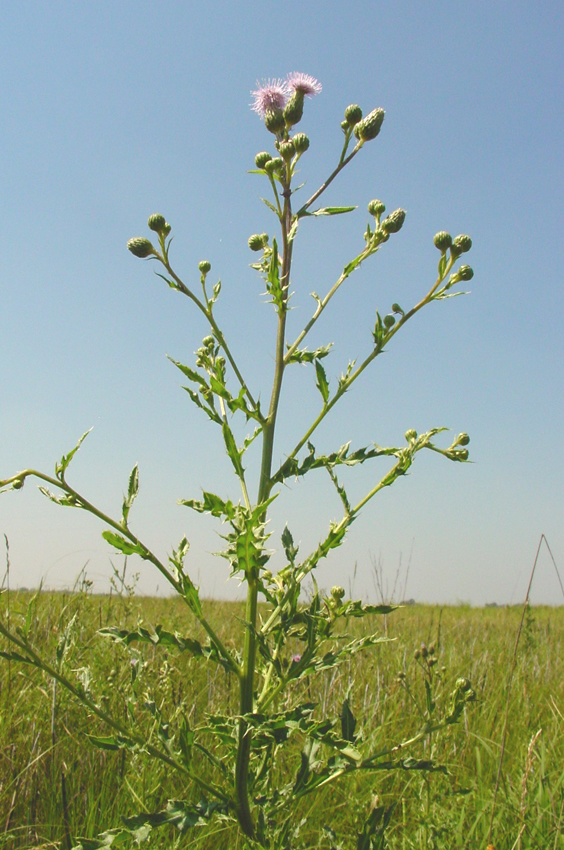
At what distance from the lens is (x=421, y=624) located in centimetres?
576

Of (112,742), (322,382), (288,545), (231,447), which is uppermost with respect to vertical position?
(322,382)

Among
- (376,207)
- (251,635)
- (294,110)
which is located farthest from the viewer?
(294,110)

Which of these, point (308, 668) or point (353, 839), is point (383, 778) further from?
point (308, 668)

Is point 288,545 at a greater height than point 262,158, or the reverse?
point 262,158

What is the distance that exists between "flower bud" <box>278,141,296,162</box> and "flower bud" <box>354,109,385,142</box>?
27 cm

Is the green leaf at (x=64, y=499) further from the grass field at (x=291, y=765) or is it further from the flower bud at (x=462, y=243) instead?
the flower bud at (x=462, y=243)

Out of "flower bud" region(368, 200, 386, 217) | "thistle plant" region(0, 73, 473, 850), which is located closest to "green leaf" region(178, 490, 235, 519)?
"thistle plant" region(0, 73, 473, 850)

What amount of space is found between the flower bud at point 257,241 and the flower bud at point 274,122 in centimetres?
39

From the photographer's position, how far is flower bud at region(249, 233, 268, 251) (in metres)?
2.21

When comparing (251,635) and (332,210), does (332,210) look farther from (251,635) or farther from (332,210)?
(251,635)

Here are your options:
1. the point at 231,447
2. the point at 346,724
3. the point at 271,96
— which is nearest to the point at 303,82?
the point at 271,96

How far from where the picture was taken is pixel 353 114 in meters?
2.17

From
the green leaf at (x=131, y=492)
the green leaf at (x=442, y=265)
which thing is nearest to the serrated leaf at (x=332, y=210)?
the green leaf at (x=442, y=265)

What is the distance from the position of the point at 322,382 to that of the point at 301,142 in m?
0.83
